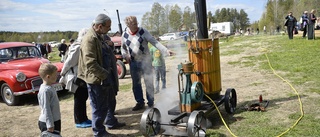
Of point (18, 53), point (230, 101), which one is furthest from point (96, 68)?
point (18, 53)

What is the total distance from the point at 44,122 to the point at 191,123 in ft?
5.89

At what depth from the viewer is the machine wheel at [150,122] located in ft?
12.8

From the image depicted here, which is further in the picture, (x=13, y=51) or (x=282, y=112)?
(x=13, y=51)

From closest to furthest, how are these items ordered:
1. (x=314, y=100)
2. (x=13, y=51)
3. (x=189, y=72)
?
1. (x=189, y=72)
2. (x=314, y=100)
3. (x=13, y=51)

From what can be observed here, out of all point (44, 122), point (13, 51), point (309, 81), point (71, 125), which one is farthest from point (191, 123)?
point (13, 51)

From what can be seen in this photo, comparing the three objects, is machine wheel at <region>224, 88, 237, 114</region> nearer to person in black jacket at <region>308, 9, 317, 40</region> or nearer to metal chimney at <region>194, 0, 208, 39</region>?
metal chimney at <region>194, 0, 208, 39</region>

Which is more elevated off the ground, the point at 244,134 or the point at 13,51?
the point at 13,51

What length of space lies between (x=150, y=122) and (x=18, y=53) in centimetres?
621

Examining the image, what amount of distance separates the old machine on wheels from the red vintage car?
4276 millimetres

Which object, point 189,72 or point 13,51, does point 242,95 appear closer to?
point 189,72

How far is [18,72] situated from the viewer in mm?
7379

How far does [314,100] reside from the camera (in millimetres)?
5008

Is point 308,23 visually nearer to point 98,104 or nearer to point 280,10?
point 98,104

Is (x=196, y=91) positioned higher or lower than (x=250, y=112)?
higher
